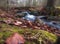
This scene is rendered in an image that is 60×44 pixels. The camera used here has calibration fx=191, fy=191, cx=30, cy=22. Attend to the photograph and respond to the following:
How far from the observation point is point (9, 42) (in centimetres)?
249

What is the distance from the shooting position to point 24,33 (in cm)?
293

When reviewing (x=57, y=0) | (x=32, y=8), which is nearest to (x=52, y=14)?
(x=32, y=8)

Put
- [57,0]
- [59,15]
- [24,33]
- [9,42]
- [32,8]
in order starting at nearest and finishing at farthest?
[9,42]
[24,33]
[59,15]
[32,8]
[57,0]

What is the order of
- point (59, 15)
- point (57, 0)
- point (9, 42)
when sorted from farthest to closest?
point (57, 0), point (59, 15), point (9, 42)

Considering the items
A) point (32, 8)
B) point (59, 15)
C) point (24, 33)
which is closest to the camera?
point (24, 33)

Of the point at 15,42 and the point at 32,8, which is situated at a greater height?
the point at 15,42

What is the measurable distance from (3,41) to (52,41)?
78 centimetres

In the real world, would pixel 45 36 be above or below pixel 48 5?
above

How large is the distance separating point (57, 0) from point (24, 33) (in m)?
7.16

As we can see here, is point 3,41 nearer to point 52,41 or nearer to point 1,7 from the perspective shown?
point 52,41

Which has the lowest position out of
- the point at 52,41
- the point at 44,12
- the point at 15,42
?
the point at 44,12

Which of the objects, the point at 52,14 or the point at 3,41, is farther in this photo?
the point at 52,14

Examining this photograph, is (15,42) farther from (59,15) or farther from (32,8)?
(32,8)

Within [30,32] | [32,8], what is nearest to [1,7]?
[32,8]
